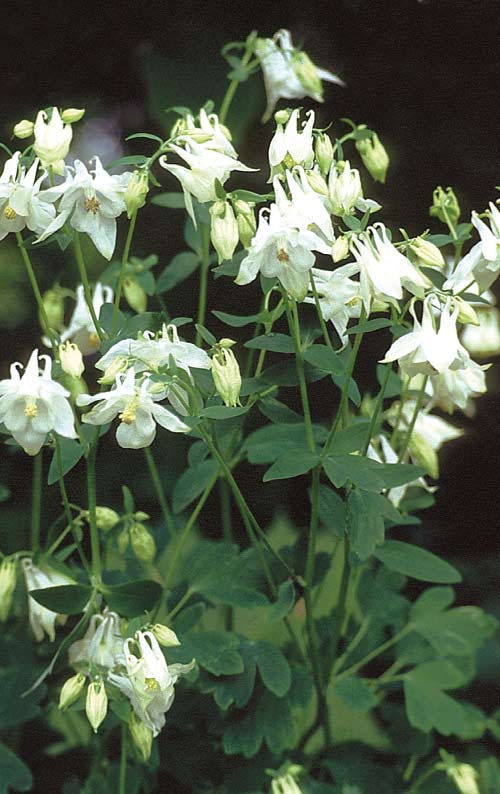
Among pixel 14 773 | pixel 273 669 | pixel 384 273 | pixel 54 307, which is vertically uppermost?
pixel 384 273

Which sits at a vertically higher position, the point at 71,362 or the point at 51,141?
the point at 51,141

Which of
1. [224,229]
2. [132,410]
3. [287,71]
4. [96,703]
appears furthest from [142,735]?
[287,71]

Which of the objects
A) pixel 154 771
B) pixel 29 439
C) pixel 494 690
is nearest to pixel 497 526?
pixel 494 690

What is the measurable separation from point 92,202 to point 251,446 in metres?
0.36

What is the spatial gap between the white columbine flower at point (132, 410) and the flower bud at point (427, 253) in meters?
0.28

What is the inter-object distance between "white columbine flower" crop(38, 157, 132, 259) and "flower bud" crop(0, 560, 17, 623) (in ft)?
1.25

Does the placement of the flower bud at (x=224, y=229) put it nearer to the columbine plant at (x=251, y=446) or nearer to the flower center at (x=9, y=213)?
the columbine plant at (x=251, y=446)

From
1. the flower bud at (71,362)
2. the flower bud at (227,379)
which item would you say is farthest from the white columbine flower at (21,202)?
the flower bud at (227,379)

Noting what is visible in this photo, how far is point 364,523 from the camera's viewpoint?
102 cm

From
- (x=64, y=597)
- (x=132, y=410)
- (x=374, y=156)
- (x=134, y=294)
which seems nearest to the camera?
(x=132, y=410)

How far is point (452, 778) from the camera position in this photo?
1.26 metres

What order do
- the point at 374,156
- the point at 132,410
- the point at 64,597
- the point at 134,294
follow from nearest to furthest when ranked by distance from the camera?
the point at 132,410 → the point at 64,597 → the point at 374,156 → the point at 134,294

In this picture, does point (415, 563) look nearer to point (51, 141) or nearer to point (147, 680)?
point (147, 680)

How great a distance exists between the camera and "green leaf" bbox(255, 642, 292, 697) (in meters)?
1.11
